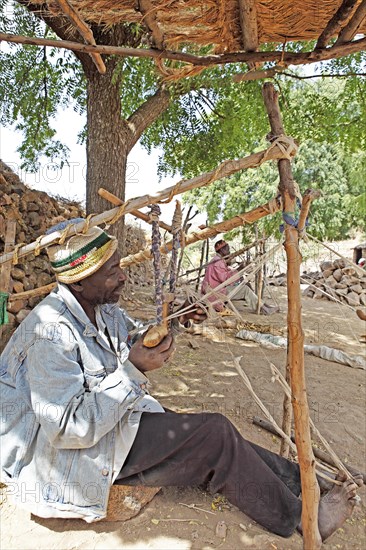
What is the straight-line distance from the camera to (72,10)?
1.66 m

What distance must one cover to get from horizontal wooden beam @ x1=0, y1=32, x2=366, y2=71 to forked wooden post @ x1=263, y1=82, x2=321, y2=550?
41 cm

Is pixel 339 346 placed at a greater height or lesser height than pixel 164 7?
lesser

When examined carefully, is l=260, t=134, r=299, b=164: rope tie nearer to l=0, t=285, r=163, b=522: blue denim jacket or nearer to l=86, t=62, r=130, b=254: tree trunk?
l=0, t=285, r=163, b=522: blue denim jacket

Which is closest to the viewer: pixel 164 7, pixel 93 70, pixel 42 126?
pixel 164 7

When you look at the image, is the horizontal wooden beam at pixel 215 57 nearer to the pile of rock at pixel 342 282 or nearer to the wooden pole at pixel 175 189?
the wooden pole at pixel 175 189

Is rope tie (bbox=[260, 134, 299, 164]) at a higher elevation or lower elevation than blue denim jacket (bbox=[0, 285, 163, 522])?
higher

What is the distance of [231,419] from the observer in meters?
3.01

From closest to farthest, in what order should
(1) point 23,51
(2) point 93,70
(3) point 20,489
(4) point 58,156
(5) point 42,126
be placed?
(3) point 20,489 → (2) point 93,70 → (1) point 23,51 → (5) point 42,126 → (4) point 58,156

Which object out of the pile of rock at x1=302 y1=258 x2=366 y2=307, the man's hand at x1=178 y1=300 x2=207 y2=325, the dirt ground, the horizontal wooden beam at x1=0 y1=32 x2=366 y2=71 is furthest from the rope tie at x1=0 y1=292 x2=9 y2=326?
the pile of rock at x1=302 y1=258 x2=366 y2=307

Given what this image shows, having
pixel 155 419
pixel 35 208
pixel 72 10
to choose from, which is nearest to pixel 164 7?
pixel 72 10

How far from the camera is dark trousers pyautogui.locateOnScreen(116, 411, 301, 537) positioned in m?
1.67

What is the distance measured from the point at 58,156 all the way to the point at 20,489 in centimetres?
559

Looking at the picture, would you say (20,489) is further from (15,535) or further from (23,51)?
(23,51)

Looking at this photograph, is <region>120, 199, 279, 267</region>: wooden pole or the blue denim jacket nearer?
the blue denim jacket
